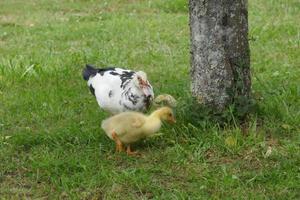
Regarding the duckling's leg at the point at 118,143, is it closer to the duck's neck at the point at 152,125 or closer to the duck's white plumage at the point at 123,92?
the duck's neck at the point at 152,125

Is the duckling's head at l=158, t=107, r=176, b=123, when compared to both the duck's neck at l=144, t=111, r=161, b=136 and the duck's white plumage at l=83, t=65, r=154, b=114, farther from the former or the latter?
the duck's white plumage at l=83, t=65, r=154, b=114

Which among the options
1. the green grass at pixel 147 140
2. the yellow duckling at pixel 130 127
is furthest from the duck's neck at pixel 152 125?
the green grass at pixel 147 140

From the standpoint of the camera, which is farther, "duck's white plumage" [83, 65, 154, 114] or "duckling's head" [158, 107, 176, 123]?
"duck's white plumage" [83, 65, 154, 114]

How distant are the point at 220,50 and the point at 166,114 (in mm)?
627

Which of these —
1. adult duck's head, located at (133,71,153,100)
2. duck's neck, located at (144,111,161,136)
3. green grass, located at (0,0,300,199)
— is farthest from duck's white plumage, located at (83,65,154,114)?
duck's neck, located at (144,111,161,136)

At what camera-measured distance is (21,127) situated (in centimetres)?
529

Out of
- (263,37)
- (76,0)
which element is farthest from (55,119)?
(76,0)

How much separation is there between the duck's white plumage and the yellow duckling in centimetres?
29

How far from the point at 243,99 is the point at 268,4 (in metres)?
5.77

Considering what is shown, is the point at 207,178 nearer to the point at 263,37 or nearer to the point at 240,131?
the point at 240,131

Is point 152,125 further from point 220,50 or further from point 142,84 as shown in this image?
point 220,50

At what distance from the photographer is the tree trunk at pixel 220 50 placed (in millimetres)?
4580

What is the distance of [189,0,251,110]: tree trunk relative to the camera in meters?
4.58

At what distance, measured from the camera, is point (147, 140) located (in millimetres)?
4711
